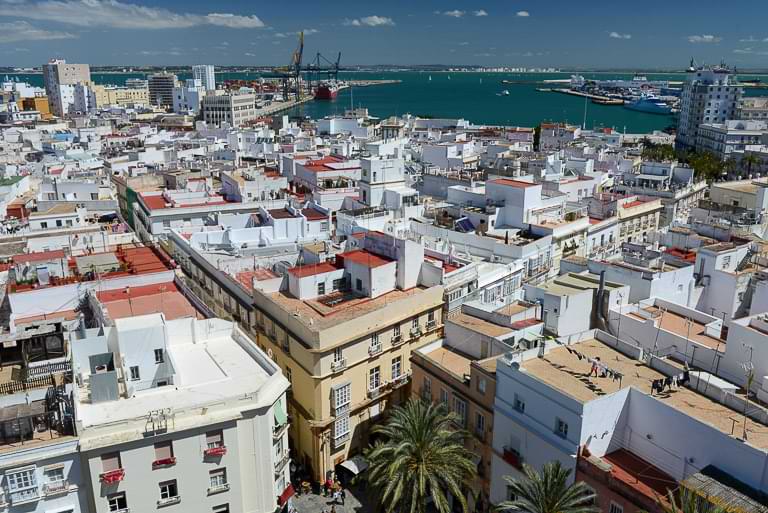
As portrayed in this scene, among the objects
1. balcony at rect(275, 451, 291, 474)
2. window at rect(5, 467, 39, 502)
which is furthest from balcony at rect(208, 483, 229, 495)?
window at rect(5, 467, 39, 502)

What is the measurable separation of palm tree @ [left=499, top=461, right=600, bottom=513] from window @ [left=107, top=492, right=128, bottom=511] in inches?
489

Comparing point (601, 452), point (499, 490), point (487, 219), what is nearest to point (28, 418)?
point (499, 490)

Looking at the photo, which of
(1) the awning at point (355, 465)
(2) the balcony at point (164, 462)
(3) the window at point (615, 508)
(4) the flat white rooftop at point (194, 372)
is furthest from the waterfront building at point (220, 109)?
(3) the window at point (615, 508)

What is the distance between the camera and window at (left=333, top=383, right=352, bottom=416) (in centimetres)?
2879

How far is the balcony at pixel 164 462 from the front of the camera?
21.0m

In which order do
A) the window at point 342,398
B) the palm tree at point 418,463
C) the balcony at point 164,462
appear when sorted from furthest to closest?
the window at point 342,398 → the palm tree at point 418,463 → the balcony at point 164,462

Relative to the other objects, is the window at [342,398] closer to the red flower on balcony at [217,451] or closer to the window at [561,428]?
the red flower on balcony at [217,451]

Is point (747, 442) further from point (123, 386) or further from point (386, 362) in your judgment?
point (123, 386)

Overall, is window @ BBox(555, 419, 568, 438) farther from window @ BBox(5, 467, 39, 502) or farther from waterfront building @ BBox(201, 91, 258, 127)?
waterfront building @ BBox(201, 91, 258, 127)

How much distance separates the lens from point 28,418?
19.9m

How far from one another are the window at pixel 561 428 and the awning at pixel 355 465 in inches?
417

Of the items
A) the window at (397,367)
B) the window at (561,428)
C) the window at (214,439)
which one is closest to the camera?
the window at (561,428)

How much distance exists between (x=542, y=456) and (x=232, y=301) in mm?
19366

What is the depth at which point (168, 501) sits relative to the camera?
21500 millimetres
